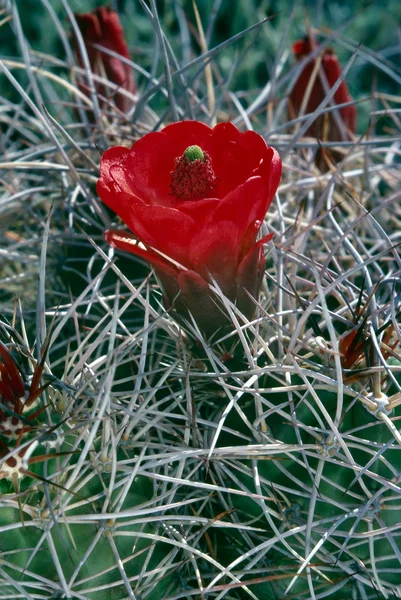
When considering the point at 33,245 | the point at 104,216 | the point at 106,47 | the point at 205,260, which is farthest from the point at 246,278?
the point at 106,47

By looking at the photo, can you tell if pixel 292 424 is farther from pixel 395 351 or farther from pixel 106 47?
pixel 106 47

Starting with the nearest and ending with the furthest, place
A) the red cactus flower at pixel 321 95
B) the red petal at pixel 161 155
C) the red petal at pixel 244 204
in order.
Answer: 1. the red petal at pixel 244 204
2. the red petal at pixel 161 155
3. the red cactus flower at pixel 321 95

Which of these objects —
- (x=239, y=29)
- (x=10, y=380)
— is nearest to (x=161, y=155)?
(x=10, y=380)

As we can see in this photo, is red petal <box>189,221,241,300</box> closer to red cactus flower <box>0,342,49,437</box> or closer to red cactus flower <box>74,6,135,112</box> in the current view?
red cactus flower <box>0,342,49,437</box>

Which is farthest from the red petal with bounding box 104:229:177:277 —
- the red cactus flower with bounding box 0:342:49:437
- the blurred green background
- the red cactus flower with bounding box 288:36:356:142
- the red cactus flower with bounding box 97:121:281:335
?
the blurred green background

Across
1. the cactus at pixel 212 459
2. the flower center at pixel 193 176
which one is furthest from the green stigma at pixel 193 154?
the cactus at pixel 212 459

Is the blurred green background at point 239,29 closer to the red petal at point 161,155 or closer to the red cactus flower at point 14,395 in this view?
the red petal at point 161,155
